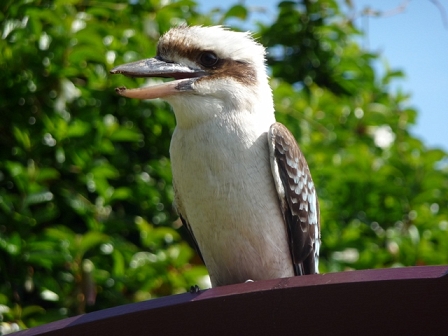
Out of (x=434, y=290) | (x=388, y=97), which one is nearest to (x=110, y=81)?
(x=388, y=97)

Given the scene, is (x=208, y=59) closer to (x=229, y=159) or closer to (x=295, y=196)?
(x=229, y=159)

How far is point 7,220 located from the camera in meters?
3.73

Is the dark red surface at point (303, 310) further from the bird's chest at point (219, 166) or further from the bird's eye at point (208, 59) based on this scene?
the bird's eye at point (208, 59)

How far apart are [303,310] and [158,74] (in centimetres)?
128

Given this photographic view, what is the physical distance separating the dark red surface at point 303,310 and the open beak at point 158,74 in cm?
97

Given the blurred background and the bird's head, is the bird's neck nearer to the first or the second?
the bird's head

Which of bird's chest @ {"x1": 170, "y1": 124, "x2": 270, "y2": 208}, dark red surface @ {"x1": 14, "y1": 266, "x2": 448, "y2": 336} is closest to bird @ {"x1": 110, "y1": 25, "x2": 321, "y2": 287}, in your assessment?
bird's chest @ {"x1": 170, "y1": 124, "x2": 270, "y2": 208}

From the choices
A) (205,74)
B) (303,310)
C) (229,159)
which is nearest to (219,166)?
(229,159)

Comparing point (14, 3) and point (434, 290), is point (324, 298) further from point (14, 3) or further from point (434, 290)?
point (14, 3)

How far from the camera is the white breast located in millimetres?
2916

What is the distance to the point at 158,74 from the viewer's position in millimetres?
2854

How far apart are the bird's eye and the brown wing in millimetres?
338

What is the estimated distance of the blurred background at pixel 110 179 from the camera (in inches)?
148

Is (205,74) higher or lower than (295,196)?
higher
